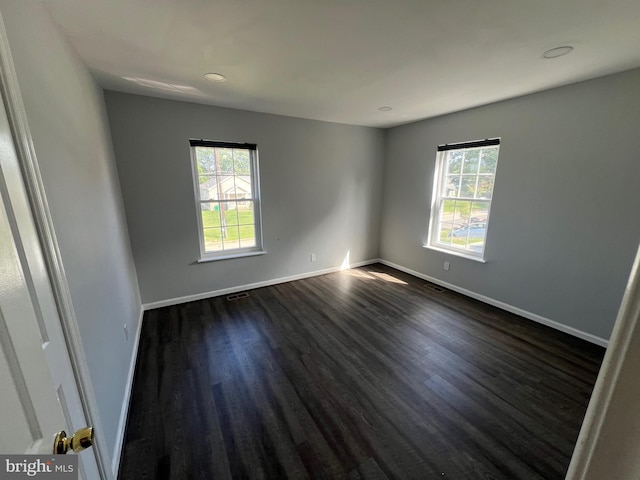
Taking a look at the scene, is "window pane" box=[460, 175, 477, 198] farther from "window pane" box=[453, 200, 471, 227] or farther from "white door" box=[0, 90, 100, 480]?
"white door" box=[0, 90, 100, 480]

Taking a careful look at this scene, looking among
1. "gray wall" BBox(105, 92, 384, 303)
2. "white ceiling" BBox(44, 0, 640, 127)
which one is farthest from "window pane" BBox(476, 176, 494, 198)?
"gray wall" BBox(105, 92, 384, 303)

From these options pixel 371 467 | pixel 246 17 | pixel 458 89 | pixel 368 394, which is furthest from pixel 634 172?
pixel 246 17

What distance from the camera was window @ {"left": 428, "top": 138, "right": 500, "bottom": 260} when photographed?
3199mm

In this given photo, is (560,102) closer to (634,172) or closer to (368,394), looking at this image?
(634,172)

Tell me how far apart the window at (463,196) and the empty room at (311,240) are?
1.2 inches

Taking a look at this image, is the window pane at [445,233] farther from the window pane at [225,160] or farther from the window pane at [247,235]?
the window pane at [225,160]

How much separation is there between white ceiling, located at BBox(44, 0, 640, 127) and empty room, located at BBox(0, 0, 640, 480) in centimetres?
2

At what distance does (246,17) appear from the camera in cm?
142

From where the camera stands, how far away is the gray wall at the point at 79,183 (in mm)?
1046

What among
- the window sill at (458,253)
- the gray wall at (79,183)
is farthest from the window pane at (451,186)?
the gray wall at (79,183)

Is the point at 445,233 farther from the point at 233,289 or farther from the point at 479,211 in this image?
the point at 233,289

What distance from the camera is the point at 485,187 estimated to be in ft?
10.6

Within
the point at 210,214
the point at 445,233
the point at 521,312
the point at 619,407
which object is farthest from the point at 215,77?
the point at 521,312

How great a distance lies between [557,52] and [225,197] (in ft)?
11.2
